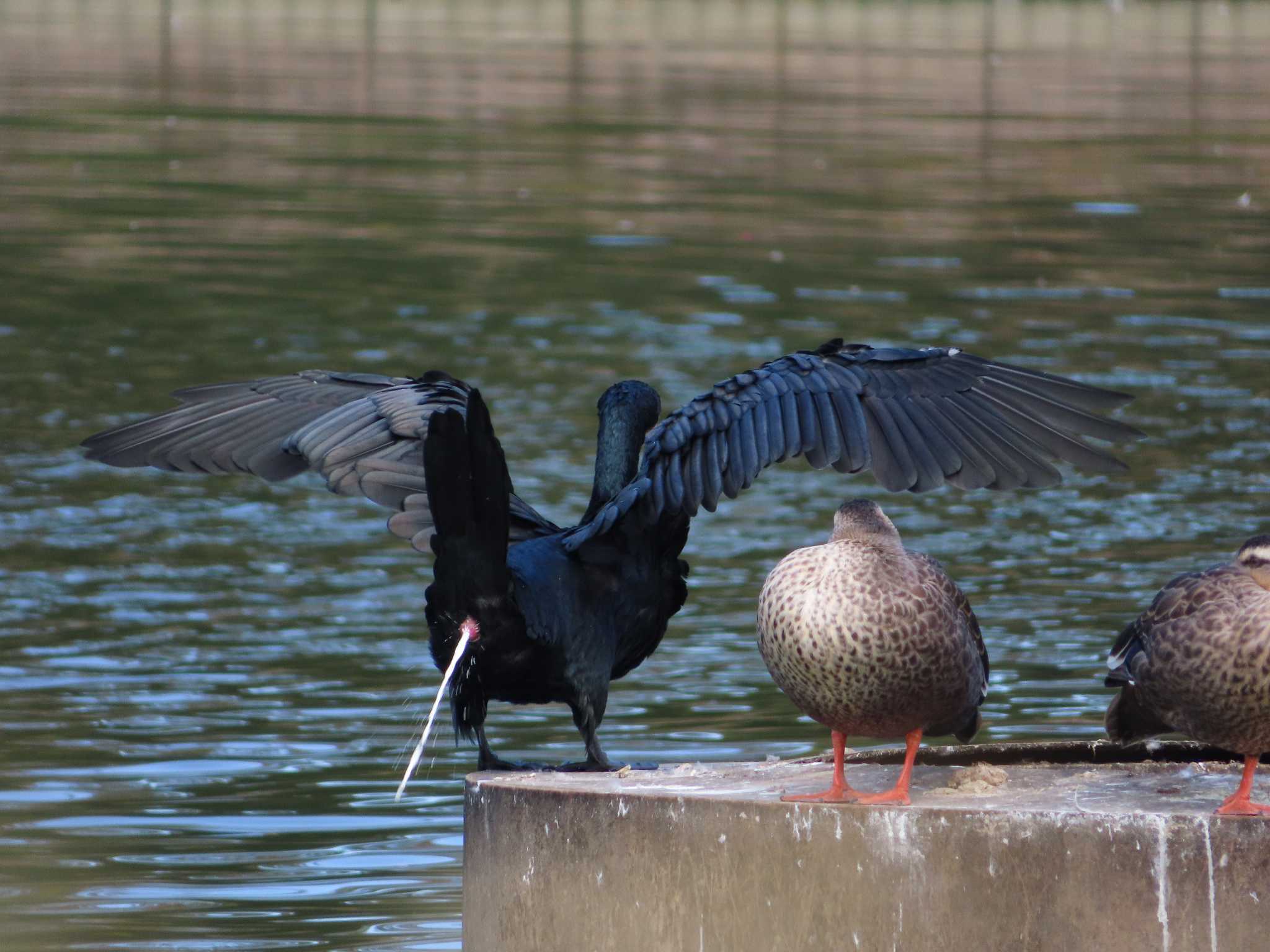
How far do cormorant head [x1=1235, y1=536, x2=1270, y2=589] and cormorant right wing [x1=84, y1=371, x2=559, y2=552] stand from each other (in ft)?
6.57

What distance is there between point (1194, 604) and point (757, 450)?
46.7 inches

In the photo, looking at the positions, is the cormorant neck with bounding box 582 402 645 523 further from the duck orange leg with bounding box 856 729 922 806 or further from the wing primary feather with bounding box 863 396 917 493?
the duck orange leg with bounding box 856 729 922 806

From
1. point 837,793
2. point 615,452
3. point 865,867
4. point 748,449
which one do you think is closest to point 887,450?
point 748,449

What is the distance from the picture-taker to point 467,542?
5.37 metres

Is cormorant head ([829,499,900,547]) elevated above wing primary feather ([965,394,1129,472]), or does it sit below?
below

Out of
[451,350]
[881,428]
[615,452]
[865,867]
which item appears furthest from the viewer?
[451,350]

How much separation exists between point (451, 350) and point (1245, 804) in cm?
980

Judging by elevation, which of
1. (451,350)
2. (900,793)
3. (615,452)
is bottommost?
(451,350)

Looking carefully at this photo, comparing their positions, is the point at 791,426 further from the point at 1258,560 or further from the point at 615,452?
the point at 1258,560

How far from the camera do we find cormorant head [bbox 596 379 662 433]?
6.27 meters

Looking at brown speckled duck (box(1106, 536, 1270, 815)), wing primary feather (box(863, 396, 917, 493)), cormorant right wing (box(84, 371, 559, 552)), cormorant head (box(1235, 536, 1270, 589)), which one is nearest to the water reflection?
cormorant right wing (box(84, 371, 559, 552))

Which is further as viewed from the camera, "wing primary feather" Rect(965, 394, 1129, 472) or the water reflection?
the water reflection

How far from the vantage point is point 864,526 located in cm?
475

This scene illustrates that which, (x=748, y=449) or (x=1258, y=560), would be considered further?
(x=748, y=449)
